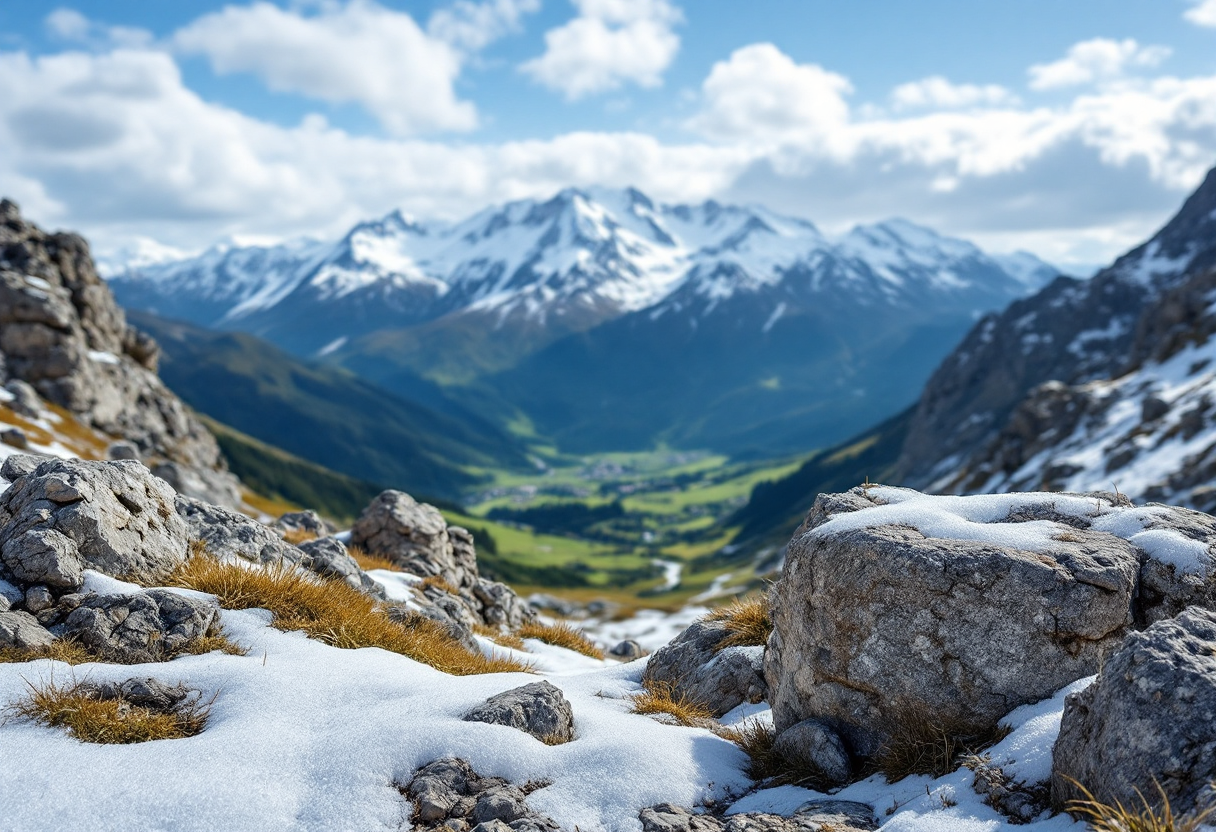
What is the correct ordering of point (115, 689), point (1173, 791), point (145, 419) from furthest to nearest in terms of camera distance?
point (145, 419) < point (115, 689) < point (1173, 791)

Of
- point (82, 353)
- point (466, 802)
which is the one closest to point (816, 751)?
point (466, 802)

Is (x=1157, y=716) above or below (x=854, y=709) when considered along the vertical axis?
above

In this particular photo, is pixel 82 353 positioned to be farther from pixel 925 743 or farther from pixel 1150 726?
pixel 1150 726

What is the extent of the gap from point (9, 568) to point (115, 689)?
3.42m

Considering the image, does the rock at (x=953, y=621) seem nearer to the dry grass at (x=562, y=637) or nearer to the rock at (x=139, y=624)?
the rock at (x=139, y=624)

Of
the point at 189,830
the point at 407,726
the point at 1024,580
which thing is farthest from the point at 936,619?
the point at 189,830

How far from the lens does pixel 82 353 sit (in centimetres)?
9219

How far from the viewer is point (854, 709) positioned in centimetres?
998

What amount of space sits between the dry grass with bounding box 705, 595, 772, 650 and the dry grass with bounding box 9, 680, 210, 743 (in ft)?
30.5

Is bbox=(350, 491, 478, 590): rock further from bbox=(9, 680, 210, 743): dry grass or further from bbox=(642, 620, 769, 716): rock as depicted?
bbox=(9, 680, 210, 743): dry grass

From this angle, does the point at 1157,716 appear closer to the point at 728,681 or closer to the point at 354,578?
the point at 728,681

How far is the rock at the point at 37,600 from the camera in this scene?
36.3 feet

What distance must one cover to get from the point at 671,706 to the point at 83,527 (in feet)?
31.7

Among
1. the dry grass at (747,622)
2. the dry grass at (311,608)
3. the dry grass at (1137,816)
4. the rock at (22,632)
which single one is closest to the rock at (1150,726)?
the dry grass at (1137,816)
